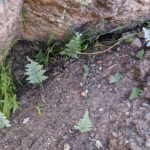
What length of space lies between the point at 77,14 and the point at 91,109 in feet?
2.06

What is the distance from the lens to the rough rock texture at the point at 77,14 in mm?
2604

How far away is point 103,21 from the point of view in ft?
8.77

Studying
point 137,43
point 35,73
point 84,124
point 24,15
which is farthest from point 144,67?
point 24,15

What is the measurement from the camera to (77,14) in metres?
2.66

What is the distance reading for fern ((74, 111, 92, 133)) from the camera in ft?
7.85

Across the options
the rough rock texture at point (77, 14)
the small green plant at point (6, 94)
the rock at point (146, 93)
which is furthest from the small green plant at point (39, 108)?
the rock at point (146, 93)

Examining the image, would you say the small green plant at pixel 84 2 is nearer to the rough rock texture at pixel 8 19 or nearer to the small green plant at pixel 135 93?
the rough rock texture at pixel 8 19

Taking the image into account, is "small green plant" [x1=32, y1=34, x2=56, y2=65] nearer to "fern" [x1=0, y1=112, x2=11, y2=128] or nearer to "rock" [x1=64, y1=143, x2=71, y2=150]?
"fern" [x1=0, y1=112, x2=11, y2=128]

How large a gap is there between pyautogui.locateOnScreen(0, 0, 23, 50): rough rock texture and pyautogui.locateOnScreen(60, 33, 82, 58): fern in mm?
357

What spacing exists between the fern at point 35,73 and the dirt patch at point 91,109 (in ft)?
0.29

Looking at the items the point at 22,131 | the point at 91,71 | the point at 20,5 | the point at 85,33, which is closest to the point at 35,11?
the point at 20,5

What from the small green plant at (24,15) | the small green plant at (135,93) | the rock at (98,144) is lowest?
the rock at (98,144)

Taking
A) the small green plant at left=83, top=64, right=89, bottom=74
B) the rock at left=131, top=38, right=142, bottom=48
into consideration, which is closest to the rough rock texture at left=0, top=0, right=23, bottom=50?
the small green plant at left=83, top=64, right=89, bottom=74

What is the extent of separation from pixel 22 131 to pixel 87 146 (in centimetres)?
42
